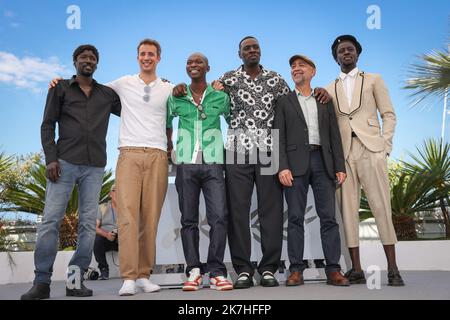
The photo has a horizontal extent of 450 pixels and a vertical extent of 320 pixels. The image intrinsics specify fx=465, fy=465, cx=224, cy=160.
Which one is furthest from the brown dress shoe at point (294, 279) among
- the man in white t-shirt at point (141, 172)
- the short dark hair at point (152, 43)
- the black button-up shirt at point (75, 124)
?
the short dark hair at point (152, 43)

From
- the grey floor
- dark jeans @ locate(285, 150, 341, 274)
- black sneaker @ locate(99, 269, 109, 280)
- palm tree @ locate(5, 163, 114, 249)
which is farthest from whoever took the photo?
palm tree @ locate(5, 163, 114, 249)

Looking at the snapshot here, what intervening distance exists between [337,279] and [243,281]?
2.42 feet

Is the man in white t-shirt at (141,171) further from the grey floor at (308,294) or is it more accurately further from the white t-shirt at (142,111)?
the grey floor at (308,294)

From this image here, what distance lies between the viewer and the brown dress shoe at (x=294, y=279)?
3.61 meters

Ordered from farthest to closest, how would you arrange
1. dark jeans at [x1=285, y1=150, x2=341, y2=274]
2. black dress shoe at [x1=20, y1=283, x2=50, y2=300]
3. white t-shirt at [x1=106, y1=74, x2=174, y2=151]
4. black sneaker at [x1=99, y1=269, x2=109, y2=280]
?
black sneaker at [x1=99, y1=269, x2=109, y2=280], dark jeans at [x1=285, y1=150, x2=341, y2=274], white t-shirt at [x1=106, y1=74, x2=174, y2=151], black dress shoe at [x1=20, y1=283, x2=50, y2=300]

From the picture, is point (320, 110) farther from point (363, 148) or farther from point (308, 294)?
point (308, 294)

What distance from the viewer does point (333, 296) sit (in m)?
2.97

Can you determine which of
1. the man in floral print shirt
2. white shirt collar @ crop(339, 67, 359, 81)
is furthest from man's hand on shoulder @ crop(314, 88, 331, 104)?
white shirt collar @ crop(339, 67, 359, 81)

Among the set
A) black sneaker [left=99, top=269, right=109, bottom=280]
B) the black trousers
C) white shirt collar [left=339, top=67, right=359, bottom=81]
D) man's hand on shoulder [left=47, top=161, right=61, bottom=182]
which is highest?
white shirt collar [left=339, top=67, right=359, bottom=81]

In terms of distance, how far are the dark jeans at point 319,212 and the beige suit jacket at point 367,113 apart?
30 cm

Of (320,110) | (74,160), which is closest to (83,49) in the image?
(74,160)

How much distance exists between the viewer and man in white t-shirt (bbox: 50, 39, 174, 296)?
3.42m

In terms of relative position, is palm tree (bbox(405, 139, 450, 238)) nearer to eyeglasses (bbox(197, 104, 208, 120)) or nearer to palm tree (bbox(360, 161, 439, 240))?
palm tree (bbox(360, 161, 439, 240))
